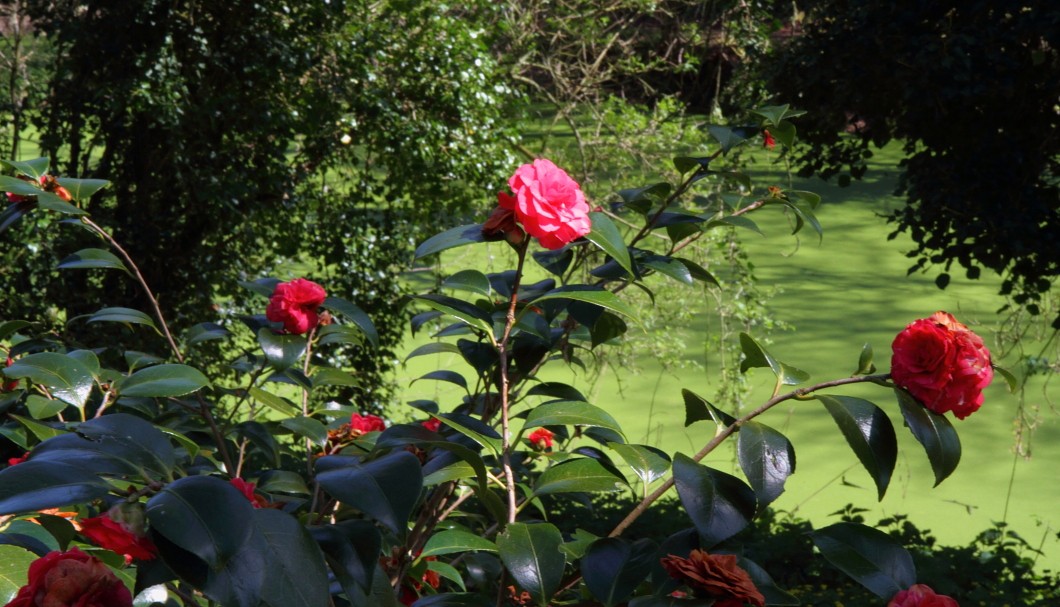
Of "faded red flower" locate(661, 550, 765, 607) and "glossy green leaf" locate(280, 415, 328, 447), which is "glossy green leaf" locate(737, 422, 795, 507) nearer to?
"faded red flower" locate(661, 550, 765, 607)

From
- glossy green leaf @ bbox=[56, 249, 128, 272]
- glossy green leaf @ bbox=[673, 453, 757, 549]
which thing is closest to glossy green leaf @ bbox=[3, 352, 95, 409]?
glossy green leaf @ bbox=[56, 249, 128, 272]

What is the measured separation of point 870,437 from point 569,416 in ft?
0.68

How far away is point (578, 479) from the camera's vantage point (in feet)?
Answer: 2.35

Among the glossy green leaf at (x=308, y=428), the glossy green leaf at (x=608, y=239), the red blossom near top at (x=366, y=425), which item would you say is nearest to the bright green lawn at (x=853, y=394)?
the red blossom near top at (x=366, y=425)

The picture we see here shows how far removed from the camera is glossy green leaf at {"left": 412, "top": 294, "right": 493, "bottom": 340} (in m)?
0.80

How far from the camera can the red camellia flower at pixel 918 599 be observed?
0.58 meters

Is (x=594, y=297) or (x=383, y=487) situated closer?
(x=383, y=487)

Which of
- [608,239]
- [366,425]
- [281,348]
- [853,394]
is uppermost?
[608,239]

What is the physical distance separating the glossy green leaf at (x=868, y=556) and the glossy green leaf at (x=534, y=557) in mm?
159

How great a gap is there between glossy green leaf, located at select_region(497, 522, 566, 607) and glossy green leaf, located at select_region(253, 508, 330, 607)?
0.16m

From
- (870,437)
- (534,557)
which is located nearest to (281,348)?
(534,557)

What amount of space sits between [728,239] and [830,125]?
100cm

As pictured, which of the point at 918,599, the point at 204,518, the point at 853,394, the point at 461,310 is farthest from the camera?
the point at 853,394

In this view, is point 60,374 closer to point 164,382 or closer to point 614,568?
point 164,382
